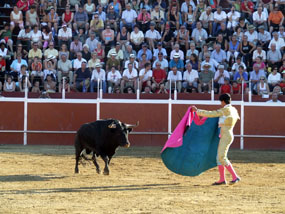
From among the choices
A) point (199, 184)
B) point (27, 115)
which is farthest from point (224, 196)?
point (27, 115)

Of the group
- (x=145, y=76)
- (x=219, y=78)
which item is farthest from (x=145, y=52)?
(x=219, y=78)

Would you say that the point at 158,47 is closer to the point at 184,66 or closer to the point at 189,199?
the point at 184,66

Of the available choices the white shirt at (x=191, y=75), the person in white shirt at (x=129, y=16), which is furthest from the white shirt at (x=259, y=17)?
the person in white shirt at (x=129, y=16)

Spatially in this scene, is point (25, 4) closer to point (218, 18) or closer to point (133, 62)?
point (133, 62)

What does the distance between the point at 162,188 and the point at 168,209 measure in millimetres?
1563

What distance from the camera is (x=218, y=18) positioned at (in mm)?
17531

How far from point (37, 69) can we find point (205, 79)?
421 cm

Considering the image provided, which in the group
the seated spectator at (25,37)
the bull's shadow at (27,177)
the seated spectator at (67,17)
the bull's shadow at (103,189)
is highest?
the seated spectator at (67,17)

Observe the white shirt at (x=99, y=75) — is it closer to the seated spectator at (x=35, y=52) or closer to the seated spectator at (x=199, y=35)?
the seated spectator at (x=35, y=52)

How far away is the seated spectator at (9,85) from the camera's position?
15.9 meters

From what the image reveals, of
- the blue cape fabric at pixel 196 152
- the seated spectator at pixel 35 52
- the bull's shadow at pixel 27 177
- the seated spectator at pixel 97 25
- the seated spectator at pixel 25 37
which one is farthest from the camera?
the seated spectator at pixel 97 25

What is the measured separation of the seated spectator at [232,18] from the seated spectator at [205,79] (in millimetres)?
2043

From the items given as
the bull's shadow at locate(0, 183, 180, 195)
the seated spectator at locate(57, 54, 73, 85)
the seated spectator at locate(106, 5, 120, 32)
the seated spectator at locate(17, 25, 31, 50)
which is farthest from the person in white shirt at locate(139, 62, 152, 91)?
the bull's shadow at locate(0, 183, 180, 195)

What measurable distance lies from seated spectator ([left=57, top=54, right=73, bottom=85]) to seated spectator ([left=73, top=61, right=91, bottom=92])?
16cm
